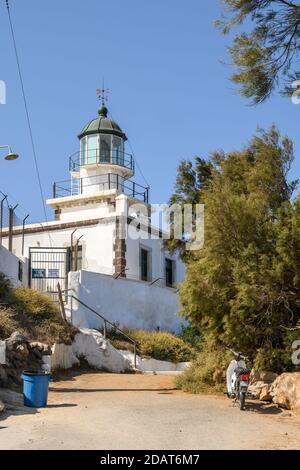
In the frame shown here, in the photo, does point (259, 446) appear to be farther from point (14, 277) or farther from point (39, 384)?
point (14, 277)

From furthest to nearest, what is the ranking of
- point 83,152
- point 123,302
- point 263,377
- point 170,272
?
1. point 170,272
2. point 83,152
3. point 123,302
4. point 263,377

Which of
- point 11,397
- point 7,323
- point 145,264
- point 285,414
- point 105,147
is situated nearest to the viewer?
point 285,414

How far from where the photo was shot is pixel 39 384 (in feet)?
38.1

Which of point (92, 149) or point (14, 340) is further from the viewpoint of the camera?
point (92, 149)

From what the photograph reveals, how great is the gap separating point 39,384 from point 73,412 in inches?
37.2

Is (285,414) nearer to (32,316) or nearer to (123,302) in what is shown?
(32,316)

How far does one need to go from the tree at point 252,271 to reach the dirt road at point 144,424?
164cm

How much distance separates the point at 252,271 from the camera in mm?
13094

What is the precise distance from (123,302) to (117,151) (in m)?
9.83

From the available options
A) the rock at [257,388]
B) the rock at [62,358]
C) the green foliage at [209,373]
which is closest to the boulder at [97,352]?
the rock at [62,358]

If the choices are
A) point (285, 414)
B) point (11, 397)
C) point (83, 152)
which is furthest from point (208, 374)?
Result: point (83, 152)

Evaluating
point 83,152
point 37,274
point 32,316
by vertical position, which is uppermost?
point 83,152
